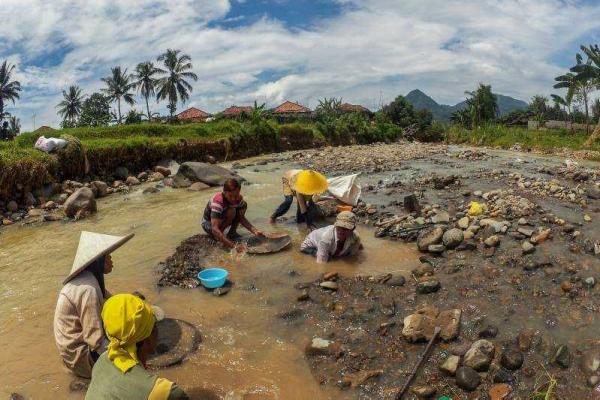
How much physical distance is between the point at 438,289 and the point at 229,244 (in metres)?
3.21

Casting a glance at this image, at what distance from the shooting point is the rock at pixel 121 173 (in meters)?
15.6

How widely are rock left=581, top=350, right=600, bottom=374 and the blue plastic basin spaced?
159 inches

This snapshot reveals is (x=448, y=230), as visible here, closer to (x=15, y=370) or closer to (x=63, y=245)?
(x=15, y=370)

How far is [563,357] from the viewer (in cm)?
393

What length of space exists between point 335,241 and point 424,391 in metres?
2.94

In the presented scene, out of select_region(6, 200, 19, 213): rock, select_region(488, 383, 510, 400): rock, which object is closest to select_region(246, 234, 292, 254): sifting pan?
select_region(488, 383, 510, 400): rock

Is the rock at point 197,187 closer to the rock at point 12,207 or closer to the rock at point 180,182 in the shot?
the rock at point 180,182

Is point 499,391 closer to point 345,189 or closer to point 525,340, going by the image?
point 525,340

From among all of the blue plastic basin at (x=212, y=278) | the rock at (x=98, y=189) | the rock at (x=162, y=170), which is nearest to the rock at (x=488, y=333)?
the blue plastic basin at (x=212, y=278)

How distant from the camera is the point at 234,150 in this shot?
23078mm

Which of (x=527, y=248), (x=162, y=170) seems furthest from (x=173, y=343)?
(x=162, y=170)

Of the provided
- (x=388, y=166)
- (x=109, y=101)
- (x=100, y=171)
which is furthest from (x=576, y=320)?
(x=109, y=101)

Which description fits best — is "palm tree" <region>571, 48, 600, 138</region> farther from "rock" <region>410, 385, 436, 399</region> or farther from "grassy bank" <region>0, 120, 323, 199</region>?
"rock" <region>410, 385, 436, 399</region>

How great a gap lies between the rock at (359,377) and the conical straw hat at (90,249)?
7.71 feet
